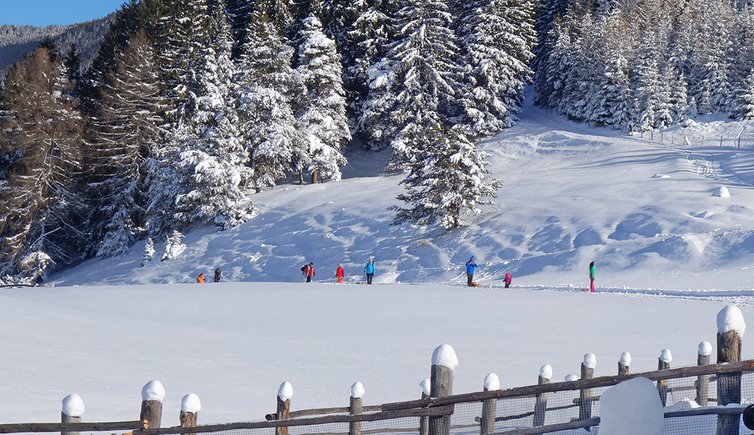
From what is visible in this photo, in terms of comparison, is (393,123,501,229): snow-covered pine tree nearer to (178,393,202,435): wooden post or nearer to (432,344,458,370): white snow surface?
(178,393,202,435): wooden post

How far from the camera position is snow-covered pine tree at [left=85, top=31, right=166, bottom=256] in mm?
53094

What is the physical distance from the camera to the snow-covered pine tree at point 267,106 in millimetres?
52188

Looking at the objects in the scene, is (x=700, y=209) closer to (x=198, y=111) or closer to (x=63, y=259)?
(x=198, y=111)

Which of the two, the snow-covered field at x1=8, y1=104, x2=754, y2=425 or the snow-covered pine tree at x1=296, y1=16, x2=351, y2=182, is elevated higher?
the snow-covered pine tree at x1=296, y1=16, x2=351, y2=182

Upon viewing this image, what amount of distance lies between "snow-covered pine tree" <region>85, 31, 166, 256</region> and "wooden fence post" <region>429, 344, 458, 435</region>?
155ft

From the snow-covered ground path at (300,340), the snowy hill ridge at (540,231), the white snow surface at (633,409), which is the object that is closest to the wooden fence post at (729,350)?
the snow-covered ground path at (300,340)

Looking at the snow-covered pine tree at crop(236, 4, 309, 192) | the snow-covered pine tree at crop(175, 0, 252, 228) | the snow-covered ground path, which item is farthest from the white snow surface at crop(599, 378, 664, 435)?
the snow-covered pine tree at crop(236, 4, 309, 192)

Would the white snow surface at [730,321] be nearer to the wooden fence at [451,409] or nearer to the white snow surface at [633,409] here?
the wooden fence at [451,409]

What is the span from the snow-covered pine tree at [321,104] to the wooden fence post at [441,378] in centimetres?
4699

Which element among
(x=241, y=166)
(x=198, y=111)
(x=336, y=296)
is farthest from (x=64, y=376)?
(x=198, y=111)

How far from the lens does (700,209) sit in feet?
123

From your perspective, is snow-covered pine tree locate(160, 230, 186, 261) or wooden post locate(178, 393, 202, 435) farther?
snow-covered pine tree locate(160, 230, 186, 261)

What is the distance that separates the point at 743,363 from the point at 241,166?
4545 centimetres

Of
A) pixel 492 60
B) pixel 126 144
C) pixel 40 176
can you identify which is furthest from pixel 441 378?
pixel 492 60
